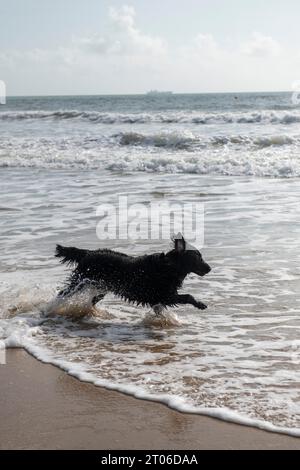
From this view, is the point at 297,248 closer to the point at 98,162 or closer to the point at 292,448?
the point at 292,448

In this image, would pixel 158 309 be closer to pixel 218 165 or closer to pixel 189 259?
pixel 189 259

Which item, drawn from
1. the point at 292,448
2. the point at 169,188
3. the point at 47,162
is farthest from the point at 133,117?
the point at 292,448

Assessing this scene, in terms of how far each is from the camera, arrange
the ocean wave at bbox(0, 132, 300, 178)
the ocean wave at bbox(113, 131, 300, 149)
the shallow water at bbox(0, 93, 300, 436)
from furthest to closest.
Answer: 1. the ocean wave at bbox(113, 131, 300, 149)
2. the ocean wave at bbox(0, 132, 300, 178)
3. the shallow water at bbox(0, 93, 300, 436)

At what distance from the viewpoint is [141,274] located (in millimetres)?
5652

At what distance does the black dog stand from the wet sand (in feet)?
5.30

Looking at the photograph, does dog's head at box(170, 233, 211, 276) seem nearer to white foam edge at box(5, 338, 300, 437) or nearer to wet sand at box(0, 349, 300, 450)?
white foam edge at box(5, 338, 300, 437)

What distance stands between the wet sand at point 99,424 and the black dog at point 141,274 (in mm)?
1616

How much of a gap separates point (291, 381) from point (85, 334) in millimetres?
1887

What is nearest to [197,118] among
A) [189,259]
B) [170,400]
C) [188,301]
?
[189,259]

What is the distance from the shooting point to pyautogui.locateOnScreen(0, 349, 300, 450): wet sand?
3.25m

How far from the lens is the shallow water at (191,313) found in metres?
4.05

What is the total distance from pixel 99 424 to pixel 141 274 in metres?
2.29

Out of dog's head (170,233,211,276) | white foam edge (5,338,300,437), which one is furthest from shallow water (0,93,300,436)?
dog's head (170,233,211,276)

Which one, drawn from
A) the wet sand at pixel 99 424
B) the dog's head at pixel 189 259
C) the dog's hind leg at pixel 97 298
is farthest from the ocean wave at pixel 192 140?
the wet sand at pixel 99 424
